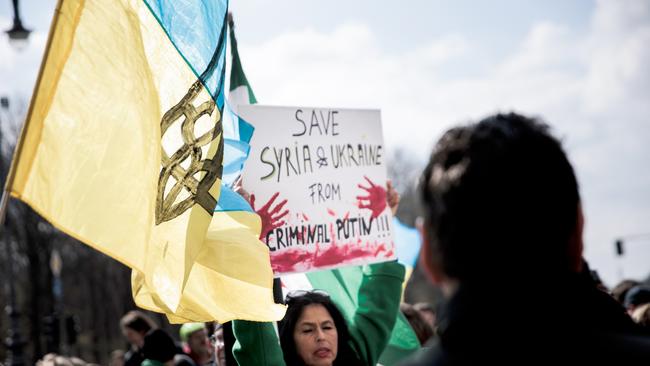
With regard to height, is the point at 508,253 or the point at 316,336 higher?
the point at 508,253

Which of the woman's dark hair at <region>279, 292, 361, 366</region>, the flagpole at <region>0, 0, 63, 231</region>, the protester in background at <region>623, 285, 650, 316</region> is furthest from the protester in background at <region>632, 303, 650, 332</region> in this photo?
the flagpole at <region>0, 0, 63, 231</region>

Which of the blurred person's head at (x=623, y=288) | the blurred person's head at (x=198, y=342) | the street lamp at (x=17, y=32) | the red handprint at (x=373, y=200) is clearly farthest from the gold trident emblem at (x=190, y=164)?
the street lamp at (x=17, y=32)

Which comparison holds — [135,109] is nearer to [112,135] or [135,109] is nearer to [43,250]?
[112,135]

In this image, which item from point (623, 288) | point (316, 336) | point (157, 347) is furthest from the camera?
point (623, 288)

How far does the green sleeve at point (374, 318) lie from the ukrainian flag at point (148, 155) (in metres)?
0.74

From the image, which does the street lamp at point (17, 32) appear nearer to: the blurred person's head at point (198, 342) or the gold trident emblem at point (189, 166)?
the blurred person's head at point (198, 342)

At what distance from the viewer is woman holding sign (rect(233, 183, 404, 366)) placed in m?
4.30

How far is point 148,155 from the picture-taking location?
3697 millimetres

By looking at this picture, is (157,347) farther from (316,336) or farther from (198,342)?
(316,336)

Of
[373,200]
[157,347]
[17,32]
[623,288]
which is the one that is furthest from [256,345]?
[17,32]

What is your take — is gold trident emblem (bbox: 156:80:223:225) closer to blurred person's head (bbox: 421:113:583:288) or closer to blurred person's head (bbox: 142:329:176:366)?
blurred person's head (bbox: 421:113:583:288)

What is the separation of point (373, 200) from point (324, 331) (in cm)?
122

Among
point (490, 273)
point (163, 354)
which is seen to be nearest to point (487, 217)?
point (490, 273)

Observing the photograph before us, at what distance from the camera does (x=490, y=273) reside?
152 cm
